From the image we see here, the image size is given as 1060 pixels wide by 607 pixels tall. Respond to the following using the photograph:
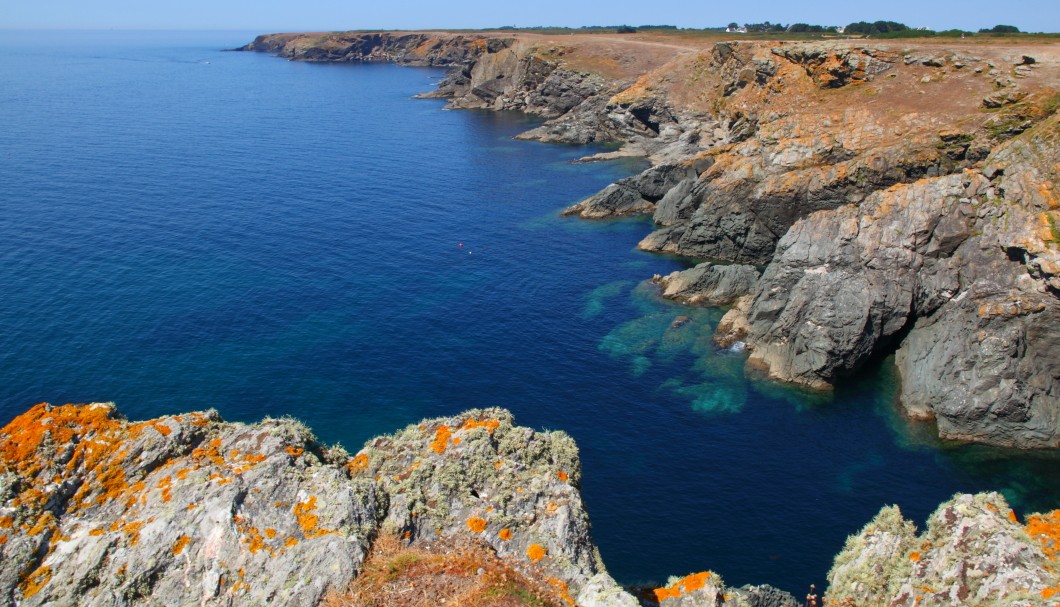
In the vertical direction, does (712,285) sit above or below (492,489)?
→ below

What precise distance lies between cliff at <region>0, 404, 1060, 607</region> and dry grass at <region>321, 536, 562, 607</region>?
5 cm

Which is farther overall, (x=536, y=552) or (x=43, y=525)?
(x=536, y=552)

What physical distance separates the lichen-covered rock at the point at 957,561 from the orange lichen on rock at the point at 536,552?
8580 mm

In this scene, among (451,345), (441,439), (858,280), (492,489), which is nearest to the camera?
(492,489)

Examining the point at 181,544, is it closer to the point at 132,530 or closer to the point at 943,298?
the point at 132,530

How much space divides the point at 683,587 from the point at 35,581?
1757cm

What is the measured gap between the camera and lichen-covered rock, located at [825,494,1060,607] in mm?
16688

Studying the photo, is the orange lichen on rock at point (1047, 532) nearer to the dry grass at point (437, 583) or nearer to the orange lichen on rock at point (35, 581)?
the dry grass at point (437, 583)

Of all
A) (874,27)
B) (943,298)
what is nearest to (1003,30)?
(874,27)

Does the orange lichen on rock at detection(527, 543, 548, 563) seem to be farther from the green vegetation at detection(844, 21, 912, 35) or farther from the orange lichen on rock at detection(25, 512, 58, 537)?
the green vegetation at detection(844, 21, 912, 35)

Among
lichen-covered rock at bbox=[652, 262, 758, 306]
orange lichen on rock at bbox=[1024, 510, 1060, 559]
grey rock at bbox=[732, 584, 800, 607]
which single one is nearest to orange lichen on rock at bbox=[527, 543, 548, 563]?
grey rock at bbox=[732, 584, 800, 607]

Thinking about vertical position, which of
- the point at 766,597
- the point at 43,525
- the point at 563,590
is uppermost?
the point at 43,525

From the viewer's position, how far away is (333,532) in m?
19.0

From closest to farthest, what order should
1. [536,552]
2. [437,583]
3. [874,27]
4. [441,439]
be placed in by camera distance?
[437,583] < [536,552] < [441,439] < [874,27]
